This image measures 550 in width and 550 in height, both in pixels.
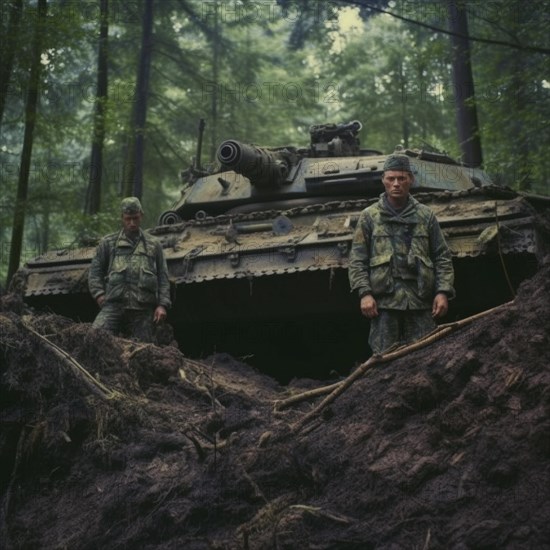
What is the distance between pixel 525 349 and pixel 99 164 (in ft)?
47.0

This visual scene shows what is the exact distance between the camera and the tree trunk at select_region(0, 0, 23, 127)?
495 inches

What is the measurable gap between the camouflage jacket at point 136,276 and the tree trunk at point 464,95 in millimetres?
8326

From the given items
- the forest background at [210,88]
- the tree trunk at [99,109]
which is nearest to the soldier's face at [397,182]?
the forest background at [210,88]

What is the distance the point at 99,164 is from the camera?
16906mm

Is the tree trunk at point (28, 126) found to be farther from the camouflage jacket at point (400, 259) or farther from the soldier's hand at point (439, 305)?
the soldier's hand at point (439, 305)

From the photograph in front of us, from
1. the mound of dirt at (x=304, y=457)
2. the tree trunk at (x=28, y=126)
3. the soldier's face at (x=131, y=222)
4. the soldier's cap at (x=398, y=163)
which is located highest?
the tree trunk at (x=28, y=126)

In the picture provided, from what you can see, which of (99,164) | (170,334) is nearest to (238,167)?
(170,334)

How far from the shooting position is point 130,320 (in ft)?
26.7

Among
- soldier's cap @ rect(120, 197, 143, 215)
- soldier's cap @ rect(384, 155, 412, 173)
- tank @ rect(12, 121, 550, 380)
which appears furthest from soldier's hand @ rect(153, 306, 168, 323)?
soldier's cap @ rect(384, 155, 412, 173)

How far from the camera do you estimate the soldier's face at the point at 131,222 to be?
8.06 meters

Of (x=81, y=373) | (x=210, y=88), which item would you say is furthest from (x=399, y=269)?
(x=210, y=88)

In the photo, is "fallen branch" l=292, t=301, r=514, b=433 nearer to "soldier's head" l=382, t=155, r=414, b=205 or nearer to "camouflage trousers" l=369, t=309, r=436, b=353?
"camouflage trousers" l=369, t=309, r=436, b=353

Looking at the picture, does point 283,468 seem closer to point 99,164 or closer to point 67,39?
point 67,39

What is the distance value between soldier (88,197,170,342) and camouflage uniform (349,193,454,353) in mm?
2394
